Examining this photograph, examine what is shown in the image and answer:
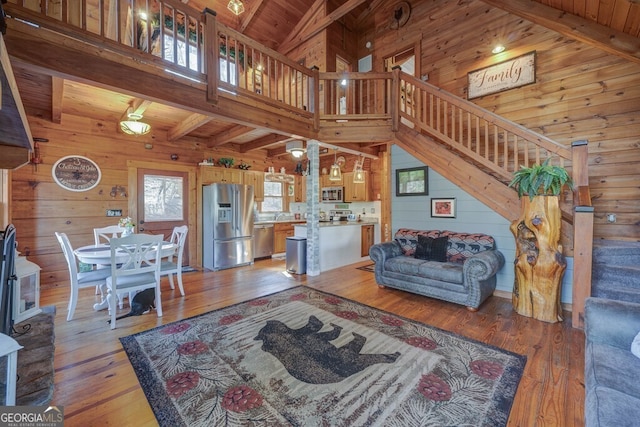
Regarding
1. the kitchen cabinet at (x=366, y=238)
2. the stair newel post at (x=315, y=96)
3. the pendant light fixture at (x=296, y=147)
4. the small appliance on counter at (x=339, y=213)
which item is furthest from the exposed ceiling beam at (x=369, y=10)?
the kitchen cabinet at (x=366, y=238)

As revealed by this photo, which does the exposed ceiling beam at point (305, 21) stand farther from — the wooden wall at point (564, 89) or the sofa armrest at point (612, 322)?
the sofa armrest at point (612, 322)

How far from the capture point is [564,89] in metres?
3.87

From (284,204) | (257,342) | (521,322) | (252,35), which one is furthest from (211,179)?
(521,322)

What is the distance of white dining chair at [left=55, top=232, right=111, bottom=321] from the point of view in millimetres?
2713

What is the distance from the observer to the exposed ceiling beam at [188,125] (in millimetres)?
3945

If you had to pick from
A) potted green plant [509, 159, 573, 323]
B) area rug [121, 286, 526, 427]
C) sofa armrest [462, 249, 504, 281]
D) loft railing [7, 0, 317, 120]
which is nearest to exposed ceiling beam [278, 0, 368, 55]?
loft railing [7, 0, 317, 120]

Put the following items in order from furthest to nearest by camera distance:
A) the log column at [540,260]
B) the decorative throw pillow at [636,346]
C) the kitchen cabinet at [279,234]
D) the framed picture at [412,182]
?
the kitchen cabinet at [279,234] → the framed picture at [412,182] → the log column at [540,260] → the decorative throw pillow at [636,346]

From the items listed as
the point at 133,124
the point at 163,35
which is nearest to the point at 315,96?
the point at 163,35

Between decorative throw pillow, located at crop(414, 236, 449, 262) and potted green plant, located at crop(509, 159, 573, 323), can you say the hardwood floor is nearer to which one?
potted green plant, located at crop(509, 159, 573, 323)

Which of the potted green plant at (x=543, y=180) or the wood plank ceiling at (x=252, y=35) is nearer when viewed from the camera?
the potted green plant at (x=543, y=180)

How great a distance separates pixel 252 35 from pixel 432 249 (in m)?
6.07

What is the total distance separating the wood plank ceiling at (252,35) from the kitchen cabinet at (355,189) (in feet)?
8.45

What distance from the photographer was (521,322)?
2.82 m

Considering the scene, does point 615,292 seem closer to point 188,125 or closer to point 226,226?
point 226,226
